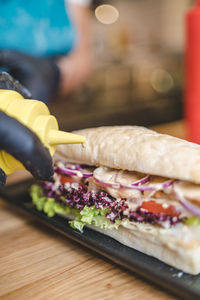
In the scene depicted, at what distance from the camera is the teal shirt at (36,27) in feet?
8.41

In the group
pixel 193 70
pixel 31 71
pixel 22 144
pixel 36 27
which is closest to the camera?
pixel 22 144

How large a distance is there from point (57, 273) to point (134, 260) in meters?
0.24

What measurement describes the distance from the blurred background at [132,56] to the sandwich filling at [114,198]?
3520 mm

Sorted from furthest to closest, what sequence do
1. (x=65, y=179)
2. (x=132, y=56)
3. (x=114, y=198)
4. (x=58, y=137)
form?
(x=132, y=56), (x=65, y=179), (x=114, y=198), (x=58, y=137)

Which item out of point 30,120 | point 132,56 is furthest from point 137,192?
point 132,56

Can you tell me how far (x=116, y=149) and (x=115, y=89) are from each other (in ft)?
18.7

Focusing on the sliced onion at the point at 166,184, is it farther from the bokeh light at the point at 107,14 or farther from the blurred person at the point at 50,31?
the bokeh light at the point at 107,14

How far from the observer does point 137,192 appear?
1175 millimetres

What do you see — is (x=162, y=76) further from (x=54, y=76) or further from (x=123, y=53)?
(x=54, y=76)

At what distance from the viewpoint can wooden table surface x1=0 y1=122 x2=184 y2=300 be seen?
95cm

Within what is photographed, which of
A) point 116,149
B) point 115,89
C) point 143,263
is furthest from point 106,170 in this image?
point 115,89

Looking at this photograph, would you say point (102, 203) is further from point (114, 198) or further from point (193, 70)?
point (193, 70)

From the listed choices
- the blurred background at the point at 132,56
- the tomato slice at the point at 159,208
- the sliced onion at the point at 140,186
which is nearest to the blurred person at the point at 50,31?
the sliced onion at the point at 140,186

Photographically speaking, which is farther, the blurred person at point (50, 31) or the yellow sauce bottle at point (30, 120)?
the blurred person at point (50, 31)
